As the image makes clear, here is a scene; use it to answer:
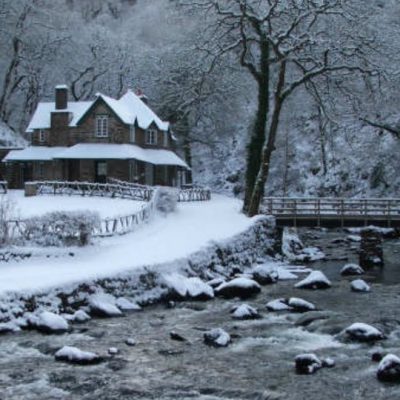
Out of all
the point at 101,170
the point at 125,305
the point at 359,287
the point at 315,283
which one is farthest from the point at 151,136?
the point at 125,305

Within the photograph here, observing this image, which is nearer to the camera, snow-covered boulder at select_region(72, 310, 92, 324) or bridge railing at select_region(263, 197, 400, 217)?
snow-covered boulder at select_region(72, 310, 92, 324)

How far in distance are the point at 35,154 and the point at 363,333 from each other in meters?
42.0

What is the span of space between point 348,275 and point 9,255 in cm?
1455

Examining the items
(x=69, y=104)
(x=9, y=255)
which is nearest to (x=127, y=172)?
(x=69, y=104)

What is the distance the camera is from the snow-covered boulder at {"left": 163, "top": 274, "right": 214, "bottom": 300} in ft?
73.0

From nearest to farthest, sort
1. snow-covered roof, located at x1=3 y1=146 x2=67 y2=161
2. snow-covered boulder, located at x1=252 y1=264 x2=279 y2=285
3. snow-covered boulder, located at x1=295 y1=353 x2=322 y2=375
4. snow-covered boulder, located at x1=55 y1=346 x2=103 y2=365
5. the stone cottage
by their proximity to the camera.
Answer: snow-covered boulder, located at x1=295 y1=353 x2=322 y2=375 → snow-covered boulder, located at x1=55 y1=346 x2=103 y2=365 → snow-covered boulder, located at x1=252 y1=264 x2=279 y2=285 → the stone cottage → snow-covered roof, located at x1=3 y1=146 x2=67 y2=161

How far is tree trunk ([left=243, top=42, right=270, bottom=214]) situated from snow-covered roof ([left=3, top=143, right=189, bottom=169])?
13077 mm

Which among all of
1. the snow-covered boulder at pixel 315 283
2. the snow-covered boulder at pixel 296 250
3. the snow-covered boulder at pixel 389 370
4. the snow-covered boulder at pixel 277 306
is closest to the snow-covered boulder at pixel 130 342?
the snow-covered boulder at pixel 277 306

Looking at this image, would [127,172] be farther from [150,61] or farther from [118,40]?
[118,40]

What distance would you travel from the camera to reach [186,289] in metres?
22.5

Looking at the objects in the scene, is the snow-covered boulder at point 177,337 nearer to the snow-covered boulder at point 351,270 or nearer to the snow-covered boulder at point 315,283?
the snow-covered boulder at point 315,283

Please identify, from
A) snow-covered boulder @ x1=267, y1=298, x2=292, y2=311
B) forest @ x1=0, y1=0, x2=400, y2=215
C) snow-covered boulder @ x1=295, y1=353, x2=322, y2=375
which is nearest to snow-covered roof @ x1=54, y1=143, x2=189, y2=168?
forest @ x1=0, y1=0, x2=400, y2=215

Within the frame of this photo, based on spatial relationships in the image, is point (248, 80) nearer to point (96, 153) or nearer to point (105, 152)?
point (105, 152)

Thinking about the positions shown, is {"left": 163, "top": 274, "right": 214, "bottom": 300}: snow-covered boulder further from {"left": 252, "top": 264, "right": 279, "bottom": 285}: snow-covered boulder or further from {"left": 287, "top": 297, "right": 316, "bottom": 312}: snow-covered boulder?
{"left": 252, "top": 264, "right": 279, "bottom": 285}: snow-covered boulder
